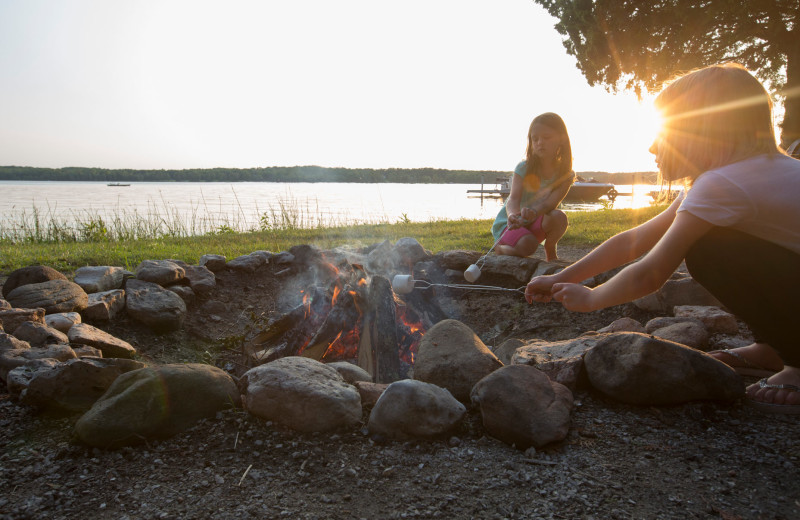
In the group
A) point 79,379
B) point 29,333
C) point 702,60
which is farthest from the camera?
point 702,60

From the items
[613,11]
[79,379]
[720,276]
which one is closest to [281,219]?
[79,379]

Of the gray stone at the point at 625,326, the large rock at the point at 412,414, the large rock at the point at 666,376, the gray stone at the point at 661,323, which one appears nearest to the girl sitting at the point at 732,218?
the large rock at the point at 666,376

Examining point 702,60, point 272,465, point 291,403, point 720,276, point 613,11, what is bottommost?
point 272,465

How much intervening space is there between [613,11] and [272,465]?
15.0 m

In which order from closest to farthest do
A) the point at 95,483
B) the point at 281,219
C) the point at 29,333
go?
the point at 95,483 → the point at 29,333 → the point at 281,219

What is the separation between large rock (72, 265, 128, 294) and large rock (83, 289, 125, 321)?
0.80 feet

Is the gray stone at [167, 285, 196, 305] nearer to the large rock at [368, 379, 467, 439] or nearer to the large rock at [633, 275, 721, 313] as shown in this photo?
the large rock at [368, 379, 467, 439]

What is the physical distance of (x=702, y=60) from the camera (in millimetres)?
12680

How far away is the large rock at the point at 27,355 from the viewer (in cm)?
262

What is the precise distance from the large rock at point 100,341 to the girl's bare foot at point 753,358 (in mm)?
3491

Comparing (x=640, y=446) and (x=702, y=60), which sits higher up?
(x=702, y=60)

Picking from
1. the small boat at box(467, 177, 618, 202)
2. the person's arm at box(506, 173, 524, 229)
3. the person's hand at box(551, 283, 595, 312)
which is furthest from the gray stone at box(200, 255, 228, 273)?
the small boat at box(467, 177, 618, 202)

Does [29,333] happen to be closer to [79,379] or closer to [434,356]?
[79,379]

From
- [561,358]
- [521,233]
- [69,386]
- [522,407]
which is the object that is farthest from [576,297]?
[521,233]
